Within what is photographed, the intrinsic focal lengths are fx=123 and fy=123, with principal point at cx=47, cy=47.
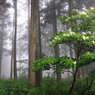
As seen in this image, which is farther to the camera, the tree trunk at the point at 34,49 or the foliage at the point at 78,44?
the tree trunk at the point at 34,49

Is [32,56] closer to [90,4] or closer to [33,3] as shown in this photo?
[33,3]

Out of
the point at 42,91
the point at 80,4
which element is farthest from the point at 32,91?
the point at 80,4

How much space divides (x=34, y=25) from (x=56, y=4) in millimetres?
10540

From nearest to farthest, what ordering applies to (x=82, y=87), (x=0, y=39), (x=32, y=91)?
(x=32, y=91), (x=82, y=87), (x=0, y=39)

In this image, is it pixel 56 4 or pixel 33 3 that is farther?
pixel 56 4

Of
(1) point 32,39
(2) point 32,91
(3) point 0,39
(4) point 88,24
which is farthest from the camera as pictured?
(3) point 0,39

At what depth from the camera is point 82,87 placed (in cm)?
851

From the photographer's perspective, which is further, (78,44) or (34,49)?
(34,49)

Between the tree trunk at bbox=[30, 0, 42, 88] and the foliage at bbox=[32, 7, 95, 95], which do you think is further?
the tree trunk at bbox=[30, 0, 42, 88]

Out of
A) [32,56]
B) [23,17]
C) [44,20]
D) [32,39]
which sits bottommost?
[32,56]

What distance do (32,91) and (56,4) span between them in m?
13.3

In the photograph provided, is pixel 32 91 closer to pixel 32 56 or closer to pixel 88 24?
pixel 32 56

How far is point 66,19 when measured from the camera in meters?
7.12

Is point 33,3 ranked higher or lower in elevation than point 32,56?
higher
